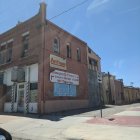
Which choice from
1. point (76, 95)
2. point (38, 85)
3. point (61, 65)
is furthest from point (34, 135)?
point (76, 95)

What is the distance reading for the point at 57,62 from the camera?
22.2 m

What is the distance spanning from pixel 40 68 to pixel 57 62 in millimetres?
2667

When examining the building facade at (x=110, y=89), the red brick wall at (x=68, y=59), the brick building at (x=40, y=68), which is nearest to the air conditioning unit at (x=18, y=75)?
the brick building at (x=40, y=68)

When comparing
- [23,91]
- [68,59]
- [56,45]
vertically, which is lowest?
[23,91]

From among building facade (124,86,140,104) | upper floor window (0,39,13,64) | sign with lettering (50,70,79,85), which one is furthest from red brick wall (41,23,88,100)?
building facade (124,86,140,104)

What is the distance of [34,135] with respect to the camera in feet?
35.0

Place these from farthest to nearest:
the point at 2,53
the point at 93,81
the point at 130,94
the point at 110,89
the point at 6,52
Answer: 1. the point at 130,94
2. the point at 110,89
3. the point at 93,81
4. the point at 2,53
5. the point at 6,52

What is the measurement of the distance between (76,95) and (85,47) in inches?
287

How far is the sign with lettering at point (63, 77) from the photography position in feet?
69.8

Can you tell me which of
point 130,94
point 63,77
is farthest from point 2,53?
point 130,94

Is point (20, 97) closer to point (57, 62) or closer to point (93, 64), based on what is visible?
point (57, 62)

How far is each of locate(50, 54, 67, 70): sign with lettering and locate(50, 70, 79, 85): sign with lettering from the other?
0.62 m

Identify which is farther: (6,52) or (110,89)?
(110,89)

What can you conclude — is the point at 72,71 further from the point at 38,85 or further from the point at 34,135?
the point at 34,135
